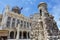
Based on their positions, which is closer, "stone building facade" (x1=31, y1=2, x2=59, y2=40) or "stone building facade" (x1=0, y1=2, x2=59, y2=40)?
"stone building facade" (x1=31, y1=2, x2=59, y2=40)

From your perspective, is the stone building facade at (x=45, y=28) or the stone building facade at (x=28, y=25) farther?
the stone building facade at (x=28, y=25)

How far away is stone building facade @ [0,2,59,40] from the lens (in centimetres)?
2342

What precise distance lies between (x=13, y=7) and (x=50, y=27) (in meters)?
15.6

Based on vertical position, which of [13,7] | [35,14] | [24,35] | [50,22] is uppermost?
[13,7]

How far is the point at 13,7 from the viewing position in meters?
35.9

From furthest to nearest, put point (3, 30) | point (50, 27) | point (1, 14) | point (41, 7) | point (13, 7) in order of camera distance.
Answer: point (13, 7) < point (1, 14) < point (41, 7) < point (3, 30) < point (50, 27)

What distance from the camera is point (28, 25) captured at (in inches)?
1235

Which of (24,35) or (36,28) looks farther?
(24,35)

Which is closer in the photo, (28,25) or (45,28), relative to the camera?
(45,28)

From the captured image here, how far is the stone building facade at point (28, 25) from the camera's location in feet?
76.8

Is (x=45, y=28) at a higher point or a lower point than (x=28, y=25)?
lower

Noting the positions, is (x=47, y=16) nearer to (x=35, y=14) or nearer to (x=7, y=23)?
(x=35, y=14)

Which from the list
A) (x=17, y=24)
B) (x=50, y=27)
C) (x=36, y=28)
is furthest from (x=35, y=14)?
(x=50, y=27)

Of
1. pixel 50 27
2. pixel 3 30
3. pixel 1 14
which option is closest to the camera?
pixel 50 27
